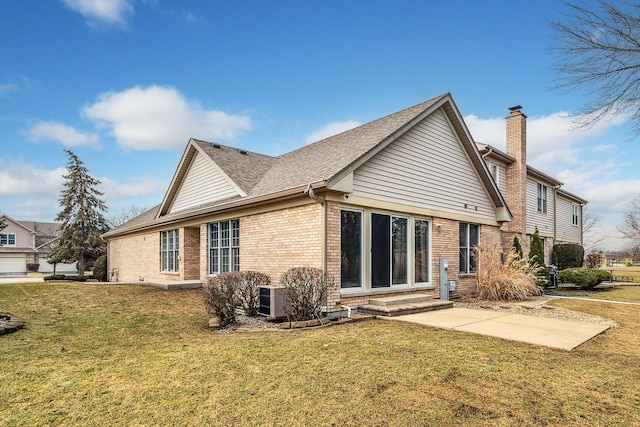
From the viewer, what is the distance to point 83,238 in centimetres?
3275

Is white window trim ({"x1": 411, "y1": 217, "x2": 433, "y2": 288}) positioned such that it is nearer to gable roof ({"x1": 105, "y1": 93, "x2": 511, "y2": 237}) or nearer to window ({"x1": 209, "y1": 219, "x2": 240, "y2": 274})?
gable roof ({"x1": 105, "y1": 93, "x2": 511, "y2": 237})

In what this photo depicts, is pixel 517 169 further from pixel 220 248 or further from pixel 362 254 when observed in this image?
pixel 220 248

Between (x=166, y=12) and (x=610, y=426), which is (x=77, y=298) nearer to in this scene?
(x=166, y=12)

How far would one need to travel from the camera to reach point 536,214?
21781 millimetres

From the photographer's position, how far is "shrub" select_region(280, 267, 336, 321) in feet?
25.7

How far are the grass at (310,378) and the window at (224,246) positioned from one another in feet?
15.8

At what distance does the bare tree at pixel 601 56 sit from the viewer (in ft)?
18.0

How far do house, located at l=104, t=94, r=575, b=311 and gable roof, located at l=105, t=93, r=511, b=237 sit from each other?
0.14 feet

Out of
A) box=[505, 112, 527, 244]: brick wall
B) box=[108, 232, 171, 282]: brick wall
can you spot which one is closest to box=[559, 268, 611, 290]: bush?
box=[505, 112, 527, 244]: brick wall

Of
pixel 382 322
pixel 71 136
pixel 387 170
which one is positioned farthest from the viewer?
pixel 71 136

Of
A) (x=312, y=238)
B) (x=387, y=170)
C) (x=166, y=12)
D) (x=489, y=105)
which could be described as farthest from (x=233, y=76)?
(x=489, y=105)

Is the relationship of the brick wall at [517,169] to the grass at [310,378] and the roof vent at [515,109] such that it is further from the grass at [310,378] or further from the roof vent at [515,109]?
the grass at [310,378]

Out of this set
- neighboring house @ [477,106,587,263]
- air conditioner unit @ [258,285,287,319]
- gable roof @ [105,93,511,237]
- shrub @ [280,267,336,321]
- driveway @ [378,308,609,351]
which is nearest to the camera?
driveway @ [378,308,609,351]

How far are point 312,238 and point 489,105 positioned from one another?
1254 centimetres
